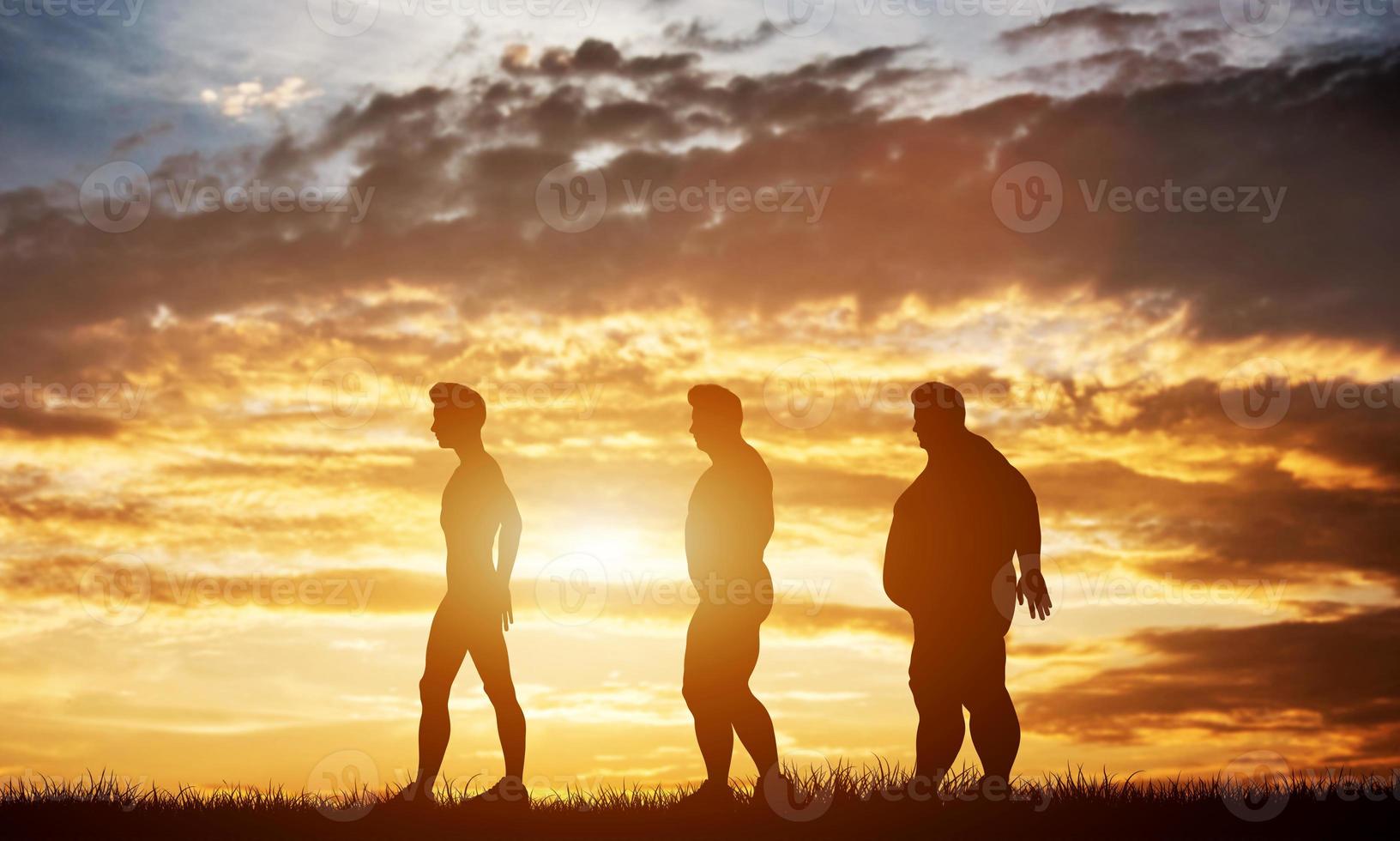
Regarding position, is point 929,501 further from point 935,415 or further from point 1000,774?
point 1000,774

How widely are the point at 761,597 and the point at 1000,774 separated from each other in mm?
2639

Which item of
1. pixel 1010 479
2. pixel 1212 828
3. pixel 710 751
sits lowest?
pixel 1212 828

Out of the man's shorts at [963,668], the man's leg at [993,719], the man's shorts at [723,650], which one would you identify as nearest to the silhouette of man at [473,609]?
the man's shorts at [723,650]

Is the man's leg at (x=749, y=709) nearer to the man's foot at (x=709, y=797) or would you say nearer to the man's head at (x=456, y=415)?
the man's foot at (x=709, y=797)

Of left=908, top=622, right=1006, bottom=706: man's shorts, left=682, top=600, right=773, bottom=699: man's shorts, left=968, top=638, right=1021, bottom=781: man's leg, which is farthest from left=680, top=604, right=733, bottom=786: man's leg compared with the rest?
left=968, top=638, right=1021, bottom=781: man's leg

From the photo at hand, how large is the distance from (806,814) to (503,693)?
127 inches

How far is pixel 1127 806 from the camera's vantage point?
44.4 ft

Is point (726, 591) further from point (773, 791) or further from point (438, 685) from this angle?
point (438, 685)

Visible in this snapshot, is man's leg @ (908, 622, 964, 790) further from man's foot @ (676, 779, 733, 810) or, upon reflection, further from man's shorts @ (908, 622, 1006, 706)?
man's foot @ (676, 779, 733, 810)

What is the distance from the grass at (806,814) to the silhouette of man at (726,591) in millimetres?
494

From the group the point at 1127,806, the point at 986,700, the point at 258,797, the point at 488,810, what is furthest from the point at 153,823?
the point at 1127,806

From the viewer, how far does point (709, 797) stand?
44.3 feet

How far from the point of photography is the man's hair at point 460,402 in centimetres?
1520

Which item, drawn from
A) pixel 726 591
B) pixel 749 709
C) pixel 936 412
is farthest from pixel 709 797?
pixel 936 412
